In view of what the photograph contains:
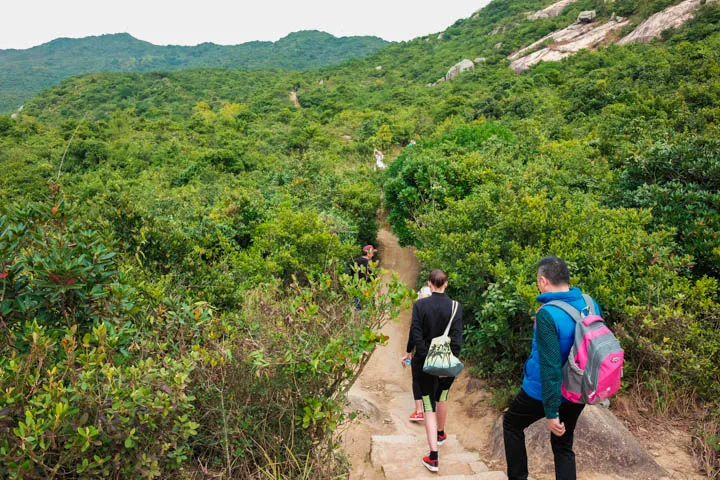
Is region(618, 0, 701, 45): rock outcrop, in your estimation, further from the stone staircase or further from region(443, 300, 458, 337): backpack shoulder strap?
the stone staircase

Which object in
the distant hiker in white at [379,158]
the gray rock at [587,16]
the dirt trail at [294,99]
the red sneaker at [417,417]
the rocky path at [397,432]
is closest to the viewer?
the rocky path at [397,432]

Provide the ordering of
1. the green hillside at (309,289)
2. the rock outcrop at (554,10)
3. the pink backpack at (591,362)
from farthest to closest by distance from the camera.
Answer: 1. the rock outcrop at (554,10)
2. the pink backpack at (591,362)
3. the green hillside at (309,289)

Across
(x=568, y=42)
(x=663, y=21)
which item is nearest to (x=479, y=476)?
(x=663, y=21)

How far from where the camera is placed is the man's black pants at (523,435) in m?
2.98

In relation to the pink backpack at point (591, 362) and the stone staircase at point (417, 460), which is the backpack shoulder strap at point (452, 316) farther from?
the pink backpack at point (591, 362)

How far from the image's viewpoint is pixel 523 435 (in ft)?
10.3

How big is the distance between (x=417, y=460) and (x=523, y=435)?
1432mm

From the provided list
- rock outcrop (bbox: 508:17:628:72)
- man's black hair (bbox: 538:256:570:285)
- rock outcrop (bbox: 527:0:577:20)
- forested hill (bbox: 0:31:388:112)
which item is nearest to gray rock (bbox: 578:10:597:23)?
rock outcrop (bbox: 508:17:628:72)

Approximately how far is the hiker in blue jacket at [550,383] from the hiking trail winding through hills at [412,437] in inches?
30.9

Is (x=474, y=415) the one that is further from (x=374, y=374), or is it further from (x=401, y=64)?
(x=401, y=64)

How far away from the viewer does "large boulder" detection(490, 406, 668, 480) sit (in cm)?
376

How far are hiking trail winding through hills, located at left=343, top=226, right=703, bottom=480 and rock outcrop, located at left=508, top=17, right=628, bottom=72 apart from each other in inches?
1322

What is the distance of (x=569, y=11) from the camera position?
44.0 meters

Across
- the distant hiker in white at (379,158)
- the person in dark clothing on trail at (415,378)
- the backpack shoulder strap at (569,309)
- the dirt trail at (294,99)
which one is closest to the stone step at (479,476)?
the person in dark clothing on trail at (415,378)
